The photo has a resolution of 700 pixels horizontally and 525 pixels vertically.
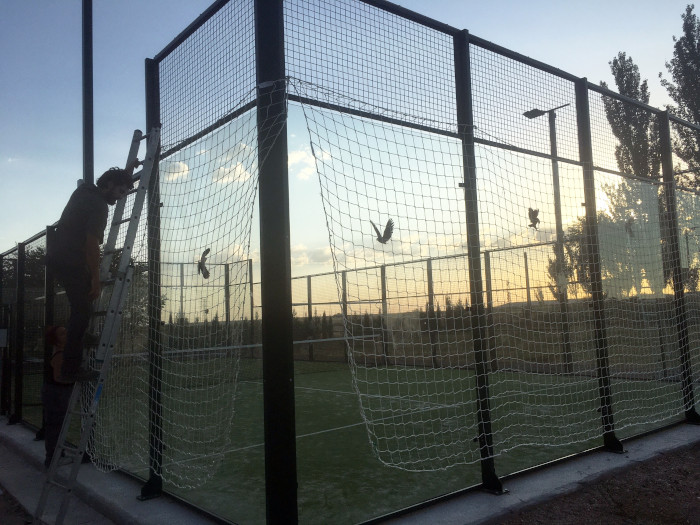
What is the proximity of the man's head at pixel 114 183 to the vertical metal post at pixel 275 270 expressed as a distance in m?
0.99

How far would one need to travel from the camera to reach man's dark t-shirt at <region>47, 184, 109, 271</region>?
3.17m

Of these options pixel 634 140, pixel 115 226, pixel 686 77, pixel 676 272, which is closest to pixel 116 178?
pixel 115 226

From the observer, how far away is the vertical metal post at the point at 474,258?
347 cm

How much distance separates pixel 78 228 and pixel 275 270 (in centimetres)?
130

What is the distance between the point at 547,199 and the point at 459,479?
2241 mm

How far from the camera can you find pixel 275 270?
2740 mm

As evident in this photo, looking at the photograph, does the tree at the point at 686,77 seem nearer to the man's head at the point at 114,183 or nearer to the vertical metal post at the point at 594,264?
the vertical metal post at the point at 594,264

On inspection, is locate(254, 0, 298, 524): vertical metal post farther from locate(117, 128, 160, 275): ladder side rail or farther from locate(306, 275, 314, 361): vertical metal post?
locate(306, 275, 314, 361): vertical metal post

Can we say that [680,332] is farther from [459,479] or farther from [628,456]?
[459,479]

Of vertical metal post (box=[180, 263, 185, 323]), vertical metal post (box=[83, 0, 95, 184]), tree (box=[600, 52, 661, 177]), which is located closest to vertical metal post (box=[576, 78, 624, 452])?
vertical metal post (box=[180, 263, 185, 323])

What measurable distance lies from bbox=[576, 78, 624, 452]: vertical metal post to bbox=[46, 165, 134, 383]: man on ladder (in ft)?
11.5

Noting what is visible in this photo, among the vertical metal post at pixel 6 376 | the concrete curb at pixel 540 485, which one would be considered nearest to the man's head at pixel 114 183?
the concrete curb at pixel 540 485

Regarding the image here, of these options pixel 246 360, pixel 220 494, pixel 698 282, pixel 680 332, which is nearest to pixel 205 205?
pixel 220 494

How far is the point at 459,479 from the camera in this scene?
12.8 ft
